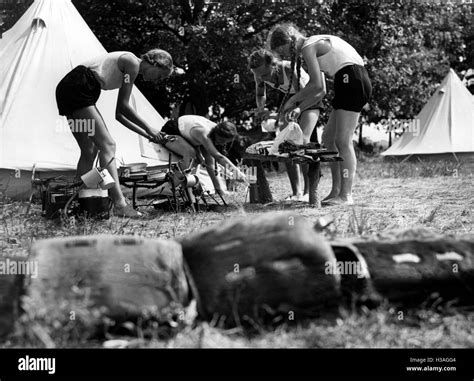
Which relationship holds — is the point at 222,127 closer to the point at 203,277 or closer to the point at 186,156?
the point at 186,156

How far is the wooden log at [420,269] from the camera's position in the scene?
2.58 meters

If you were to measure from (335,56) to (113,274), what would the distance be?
11.7 feet

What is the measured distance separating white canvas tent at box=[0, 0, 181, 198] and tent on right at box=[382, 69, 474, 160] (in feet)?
20.3

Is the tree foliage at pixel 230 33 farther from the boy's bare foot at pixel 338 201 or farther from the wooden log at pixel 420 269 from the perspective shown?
the wooden log at pixel 420 269

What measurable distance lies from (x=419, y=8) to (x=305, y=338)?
13482 mm

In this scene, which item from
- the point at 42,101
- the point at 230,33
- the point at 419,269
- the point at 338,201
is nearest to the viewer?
the point at 419,269

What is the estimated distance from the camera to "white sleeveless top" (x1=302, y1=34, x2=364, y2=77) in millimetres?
5520

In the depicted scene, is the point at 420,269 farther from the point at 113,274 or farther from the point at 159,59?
the point at 159,59

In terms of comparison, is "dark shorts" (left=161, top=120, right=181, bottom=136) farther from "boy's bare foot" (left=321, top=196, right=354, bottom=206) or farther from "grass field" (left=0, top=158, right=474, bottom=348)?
"boy's bare foot" (left=321, top=196, right=354, bottom=206)

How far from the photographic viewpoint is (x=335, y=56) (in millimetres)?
5547

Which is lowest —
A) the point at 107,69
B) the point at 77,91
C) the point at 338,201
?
the point at 338,201

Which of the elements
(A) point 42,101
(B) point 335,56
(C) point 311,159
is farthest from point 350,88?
(A) point 42,101

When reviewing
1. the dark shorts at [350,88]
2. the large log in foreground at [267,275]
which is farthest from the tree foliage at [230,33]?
the large log in foreground at [267,275]

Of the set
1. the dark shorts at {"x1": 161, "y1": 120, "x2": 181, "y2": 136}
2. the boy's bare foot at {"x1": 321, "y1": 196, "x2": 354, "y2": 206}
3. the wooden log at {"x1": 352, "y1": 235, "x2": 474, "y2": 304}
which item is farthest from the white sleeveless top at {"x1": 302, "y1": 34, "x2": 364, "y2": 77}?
the wooden log at {"x1": 352, "y1": 235, "x2": 474, "y2": 304}
